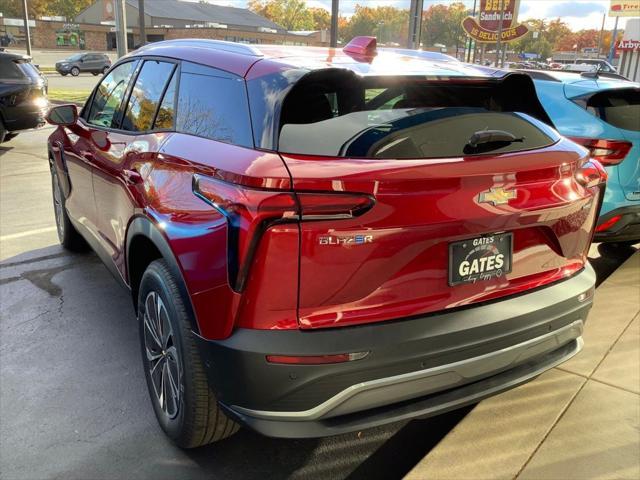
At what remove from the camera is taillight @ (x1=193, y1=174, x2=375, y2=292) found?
1943 millimetres

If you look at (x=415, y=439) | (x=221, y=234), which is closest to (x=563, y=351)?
(x=415, y=439)

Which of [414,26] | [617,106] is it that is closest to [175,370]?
[617,106]

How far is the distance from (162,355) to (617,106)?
12.8ft

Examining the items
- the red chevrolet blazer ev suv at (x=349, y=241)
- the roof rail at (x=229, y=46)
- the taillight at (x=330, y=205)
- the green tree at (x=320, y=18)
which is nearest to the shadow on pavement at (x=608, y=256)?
the red chevrolet blazer ev suv at (x=349, y=241)

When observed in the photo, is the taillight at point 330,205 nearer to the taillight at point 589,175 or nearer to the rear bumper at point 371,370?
the rear bumper at point 371,370

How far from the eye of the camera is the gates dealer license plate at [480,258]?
2.21 meters

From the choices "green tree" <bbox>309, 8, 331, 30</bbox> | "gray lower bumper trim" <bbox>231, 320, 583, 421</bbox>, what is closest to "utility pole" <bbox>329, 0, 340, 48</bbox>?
"gray lower bumper trim" <bbox>231, 320, 583, 421</bbox>

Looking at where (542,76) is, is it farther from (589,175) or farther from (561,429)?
(561,429)

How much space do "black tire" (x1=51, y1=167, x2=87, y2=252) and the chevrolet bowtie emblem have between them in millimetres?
3866

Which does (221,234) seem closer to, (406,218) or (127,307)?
(406,218)

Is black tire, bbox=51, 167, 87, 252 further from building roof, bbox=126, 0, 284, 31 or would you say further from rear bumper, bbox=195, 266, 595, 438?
building roof, bbox=126, 0, 284, 31

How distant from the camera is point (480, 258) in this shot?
2.27 metres

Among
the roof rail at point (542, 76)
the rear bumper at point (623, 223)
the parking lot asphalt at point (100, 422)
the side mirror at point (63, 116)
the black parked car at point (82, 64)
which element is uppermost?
the roof rail at point (542, 76)

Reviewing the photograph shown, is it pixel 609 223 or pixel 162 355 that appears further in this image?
pixel 609 223
